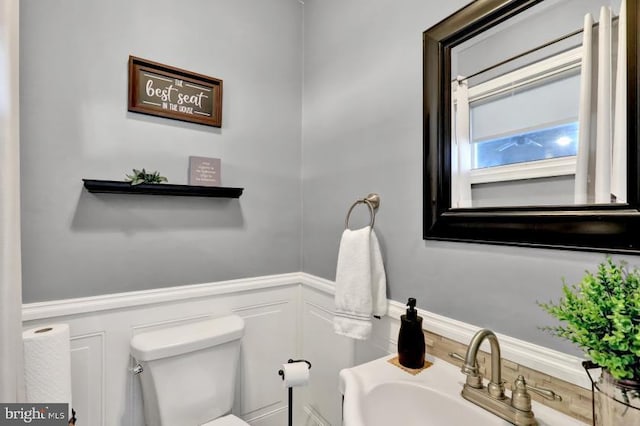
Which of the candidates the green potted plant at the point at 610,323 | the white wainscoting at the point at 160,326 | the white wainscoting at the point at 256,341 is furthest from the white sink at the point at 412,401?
the white wainscoting at the point at 160,326

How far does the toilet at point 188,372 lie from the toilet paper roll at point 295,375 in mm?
313

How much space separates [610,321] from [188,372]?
137 cm

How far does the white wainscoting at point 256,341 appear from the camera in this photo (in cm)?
113

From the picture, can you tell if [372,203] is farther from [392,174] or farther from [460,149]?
[460,149]

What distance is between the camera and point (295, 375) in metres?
1.15

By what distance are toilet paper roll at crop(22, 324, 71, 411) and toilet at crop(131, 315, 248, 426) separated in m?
0.21

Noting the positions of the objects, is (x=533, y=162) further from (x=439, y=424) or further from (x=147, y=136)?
(x=147, y=136)

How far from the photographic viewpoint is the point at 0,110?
0.85 meters

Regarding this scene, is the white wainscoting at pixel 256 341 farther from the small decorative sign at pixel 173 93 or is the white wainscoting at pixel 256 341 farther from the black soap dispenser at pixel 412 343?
the small decorative sign at pixel 173 93

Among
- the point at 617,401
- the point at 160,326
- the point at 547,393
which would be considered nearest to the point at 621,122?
the point at 617,401

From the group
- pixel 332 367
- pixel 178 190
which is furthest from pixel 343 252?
pixel 178 190

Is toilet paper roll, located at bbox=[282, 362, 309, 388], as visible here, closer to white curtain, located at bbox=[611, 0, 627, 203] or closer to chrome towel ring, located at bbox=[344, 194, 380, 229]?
chrome towel ring, located at bbox=[344, 194, 380, 229]

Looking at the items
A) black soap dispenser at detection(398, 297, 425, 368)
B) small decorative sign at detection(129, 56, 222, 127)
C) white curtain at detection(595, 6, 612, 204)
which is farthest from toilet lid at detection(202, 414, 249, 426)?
white curtain at detection(595, 6, 612, 204)

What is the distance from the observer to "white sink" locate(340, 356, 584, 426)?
740 millimetres
